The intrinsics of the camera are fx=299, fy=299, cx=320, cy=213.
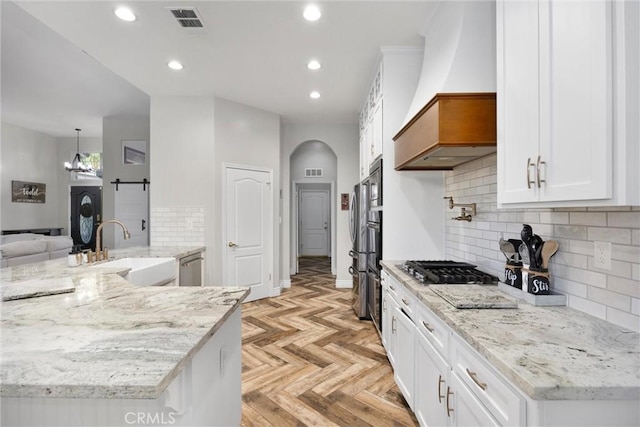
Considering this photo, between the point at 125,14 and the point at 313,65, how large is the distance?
1632mm

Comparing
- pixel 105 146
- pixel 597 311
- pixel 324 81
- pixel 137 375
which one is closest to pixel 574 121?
pixel 597 311

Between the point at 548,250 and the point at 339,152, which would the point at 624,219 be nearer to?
the point at 548,250

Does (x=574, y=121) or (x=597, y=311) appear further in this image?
(x=597, y=311)

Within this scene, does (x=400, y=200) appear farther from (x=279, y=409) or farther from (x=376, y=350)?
(x=279, y=409)

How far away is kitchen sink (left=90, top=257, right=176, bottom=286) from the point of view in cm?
234

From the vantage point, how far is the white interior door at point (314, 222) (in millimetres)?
8781

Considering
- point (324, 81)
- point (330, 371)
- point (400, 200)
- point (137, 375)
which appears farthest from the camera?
point (324, 81)

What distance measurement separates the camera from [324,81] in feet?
11.5

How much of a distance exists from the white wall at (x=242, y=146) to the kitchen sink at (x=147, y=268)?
115cm

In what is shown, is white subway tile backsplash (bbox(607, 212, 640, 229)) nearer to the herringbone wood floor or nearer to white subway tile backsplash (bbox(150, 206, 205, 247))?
the herringbone wood floor

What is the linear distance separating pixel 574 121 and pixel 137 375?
1494 mm

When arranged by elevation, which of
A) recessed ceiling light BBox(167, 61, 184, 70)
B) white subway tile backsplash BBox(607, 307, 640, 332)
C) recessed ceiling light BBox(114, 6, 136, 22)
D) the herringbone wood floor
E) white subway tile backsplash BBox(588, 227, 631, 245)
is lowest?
the herringbone wood floor

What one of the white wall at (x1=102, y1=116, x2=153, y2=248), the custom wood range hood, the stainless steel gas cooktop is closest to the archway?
the white wall at (x1=102, y1=116, x2=153, y2=248)

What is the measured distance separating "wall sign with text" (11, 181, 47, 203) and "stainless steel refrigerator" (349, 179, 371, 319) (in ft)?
23.6
